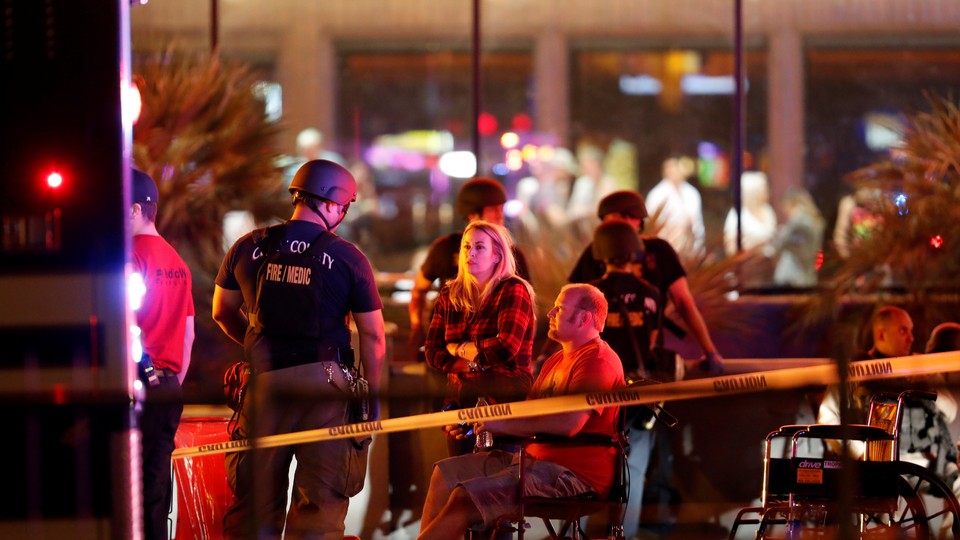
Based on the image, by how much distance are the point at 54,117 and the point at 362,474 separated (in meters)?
1.94

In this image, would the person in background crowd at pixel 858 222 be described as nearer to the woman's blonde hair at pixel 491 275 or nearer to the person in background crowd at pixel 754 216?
the person in background crowd at pixel 754 216

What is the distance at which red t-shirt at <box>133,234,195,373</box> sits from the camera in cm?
625

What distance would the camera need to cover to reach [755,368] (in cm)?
891

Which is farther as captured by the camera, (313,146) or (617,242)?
(313,146)

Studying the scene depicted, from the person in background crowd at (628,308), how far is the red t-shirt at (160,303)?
2.41 metres

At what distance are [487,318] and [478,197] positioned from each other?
1.48m

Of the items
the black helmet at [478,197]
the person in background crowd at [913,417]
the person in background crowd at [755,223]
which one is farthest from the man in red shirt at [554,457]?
the person in background crowd at [755,223]

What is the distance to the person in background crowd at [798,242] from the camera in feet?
43.0

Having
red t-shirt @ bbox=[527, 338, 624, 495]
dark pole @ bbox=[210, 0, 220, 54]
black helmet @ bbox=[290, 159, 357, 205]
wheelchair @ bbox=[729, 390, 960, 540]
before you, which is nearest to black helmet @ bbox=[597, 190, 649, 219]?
red t-shirt @ bbox=[527, 338, 624, 495]

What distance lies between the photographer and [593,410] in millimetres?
6152

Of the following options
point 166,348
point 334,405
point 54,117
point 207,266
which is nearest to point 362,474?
point 334,405

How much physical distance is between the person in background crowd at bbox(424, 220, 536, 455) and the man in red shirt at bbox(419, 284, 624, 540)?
0.67ft

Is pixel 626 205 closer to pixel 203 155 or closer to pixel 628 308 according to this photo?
pixel 628 308

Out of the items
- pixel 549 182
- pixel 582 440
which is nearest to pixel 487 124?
pixel 549 182
